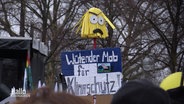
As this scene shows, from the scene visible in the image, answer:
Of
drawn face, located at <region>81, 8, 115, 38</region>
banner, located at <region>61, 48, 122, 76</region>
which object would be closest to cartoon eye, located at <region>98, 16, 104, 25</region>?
drawn face, located at <region>81, 8, 115, 38</region>

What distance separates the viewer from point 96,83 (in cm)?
752

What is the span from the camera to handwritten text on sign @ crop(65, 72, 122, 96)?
7.46 meters

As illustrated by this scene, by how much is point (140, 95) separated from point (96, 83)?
5.81m

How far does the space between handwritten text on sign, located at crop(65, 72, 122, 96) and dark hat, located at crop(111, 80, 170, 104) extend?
5660 millimetres

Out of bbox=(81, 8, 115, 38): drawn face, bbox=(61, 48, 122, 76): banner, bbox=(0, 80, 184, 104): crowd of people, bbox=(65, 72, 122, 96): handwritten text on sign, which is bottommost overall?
bbox=(65, 72, 122, 96): handwritten text on sign

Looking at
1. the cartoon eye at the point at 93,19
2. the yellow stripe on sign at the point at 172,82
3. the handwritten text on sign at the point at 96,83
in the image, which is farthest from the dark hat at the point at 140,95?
the cartoon eye at the point at 93,19

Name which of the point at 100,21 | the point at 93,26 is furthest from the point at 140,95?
the point at 100,21

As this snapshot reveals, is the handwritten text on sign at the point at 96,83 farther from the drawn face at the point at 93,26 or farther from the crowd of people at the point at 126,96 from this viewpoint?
the crowd of people at the point at 126,96

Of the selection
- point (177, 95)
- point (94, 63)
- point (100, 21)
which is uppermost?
point (100, 21)

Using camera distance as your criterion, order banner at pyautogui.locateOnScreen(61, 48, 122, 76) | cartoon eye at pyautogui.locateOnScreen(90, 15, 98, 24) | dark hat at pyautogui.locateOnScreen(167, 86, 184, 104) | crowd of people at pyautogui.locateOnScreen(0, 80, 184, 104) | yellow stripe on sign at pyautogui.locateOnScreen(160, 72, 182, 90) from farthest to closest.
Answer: cartoon eye at pyautogui.locateOnScreen(90, 15, 98, 24)
banner at pyautogui.locateOnScreen(61, 48, 122, 76)
yellow stripe on sign at pyautogui.locateOnScreen(160, 72, 182, 90)
dark hat at pyautogui.locateOnScreen(167, 86, 184, 104)
crowd of people at pyautogui.locateOnScreen(0, 80, 184, 104)

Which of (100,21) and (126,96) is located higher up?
(100,21)

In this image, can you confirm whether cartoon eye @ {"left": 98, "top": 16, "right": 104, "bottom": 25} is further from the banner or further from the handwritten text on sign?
the handwritten text on sign

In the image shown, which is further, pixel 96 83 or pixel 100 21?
pixel 100 21

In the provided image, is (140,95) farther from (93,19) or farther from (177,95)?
(93,19)
